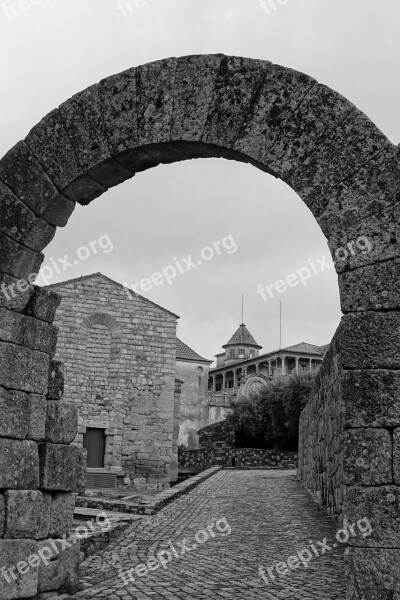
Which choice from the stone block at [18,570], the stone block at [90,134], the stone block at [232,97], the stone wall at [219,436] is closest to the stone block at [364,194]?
the stone block at [232,97]

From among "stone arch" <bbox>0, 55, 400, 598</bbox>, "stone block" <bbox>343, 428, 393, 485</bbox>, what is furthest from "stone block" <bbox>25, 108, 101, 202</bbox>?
"stone block" <bbox>343, 428, 393, 485</bbox>

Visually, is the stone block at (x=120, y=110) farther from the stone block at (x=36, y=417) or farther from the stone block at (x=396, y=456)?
the stone block at (x=396, y=456)

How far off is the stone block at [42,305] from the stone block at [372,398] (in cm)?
299

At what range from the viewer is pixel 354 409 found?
3.74 metres

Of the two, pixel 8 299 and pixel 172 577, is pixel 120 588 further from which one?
pixel 8 299

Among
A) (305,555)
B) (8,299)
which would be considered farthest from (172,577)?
(8,299)

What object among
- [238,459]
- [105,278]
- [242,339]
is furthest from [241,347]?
[105,278]

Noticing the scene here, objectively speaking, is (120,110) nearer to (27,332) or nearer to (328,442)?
(27,332)

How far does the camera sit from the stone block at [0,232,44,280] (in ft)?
16.8

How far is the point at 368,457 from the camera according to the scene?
364cm

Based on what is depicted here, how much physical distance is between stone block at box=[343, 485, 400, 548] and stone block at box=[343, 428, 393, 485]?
0.05 metres

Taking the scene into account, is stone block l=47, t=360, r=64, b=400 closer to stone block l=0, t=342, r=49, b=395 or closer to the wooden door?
stone block l=0, t=342, r=49, b=395

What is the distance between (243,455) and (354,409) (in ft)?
89.2

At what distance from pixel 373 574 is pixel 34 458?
3.14 metres
